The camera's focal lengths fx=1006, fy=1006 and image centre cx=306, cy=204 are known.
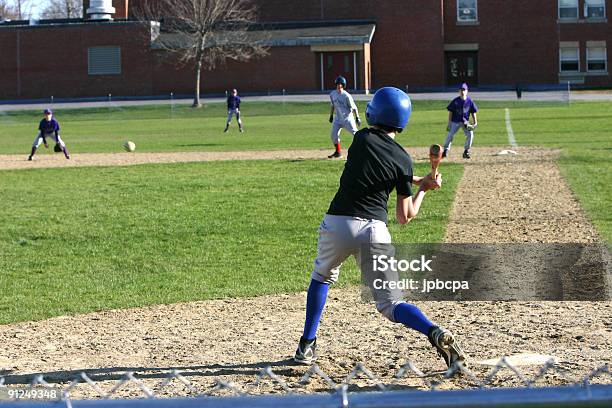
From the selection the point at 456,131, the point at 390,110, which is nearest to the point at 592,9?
the point at 456,131

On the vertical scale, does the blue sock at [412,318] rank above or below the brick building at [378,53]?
below

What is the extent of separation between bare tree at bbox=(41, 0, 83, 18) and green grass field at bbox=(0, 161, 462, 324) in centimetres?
8428

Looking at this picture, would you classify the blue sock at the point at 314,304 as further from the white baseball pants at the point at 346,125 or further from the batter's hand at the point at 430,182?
the white baseball pants at the point at 346,125

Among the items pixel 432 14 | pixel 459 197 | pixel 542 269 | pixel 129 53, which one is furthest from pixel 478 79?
pixel 542 269

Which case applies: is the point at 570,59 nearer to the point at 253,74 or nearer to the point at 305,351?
the point at 253,74

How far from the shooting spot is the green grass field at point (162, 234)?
404 inches

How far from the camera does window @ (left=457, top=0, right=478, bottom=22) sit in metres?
63.8

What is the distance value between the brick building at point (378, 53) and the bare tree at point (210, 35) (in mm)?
1003

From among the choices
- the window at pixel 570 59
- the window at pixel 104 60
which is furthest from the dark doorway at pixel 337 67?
the window at pixel 570 59

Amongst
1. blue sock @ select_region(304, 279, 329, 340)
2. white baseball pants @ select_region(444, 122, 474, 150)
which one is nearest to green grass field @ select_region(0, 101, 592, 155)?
white baseball pants @ select_region(444, 122, 474, 150)

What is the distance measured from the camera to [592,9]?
207 ft

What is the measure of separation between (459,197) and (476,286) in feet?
24.9

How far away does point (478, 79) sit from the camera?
64500 millimetres

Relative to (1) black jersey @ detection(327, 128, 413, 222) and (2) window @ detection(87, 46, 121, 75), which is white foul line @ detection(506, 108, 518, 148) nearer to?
(1) black jersey @ detection(327, 128, 413, 222)
